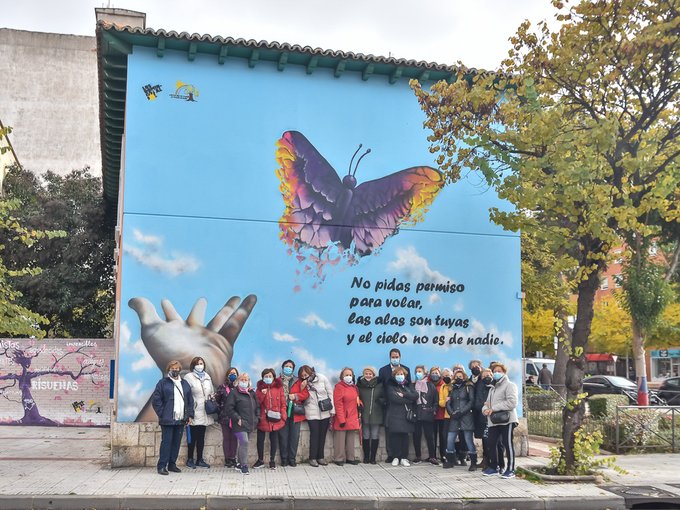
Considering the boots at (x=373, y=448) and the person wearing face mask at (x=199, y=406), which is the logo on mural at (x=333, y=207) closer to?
the person wearing face mask at (x=199, y=406)

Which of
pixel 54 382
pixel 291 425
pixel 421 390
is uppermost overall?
pixel 421 390

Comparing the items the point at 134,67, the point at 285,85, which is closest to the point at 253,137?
the point at 285,85

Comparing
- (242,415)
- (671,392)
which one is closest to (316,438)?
(242,415)

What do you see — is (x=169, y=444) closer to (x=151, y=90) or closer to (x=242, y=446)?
(x=242, y=446)

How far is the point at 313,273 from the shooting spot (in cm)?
1111

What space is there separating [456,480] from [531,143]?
5.04m

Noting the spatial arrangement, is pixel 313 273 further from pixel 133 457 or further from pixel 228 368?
pixel 133 457

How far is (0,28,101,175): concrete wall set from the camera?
28172mm

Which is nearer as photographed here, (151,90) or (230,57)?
(151,90)

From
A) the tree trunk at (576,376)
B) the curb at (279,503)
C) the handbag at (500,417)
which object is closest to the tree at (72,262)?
the curb at (279,503)

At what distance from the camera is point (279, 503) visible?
318 inches

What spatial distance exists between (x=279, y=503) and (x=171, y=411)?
2330 mm

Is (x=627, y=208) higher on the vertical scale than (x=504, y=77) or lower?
lower

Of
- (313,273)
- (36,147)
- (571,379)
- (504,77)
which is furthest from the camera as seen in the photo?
(36,147)
